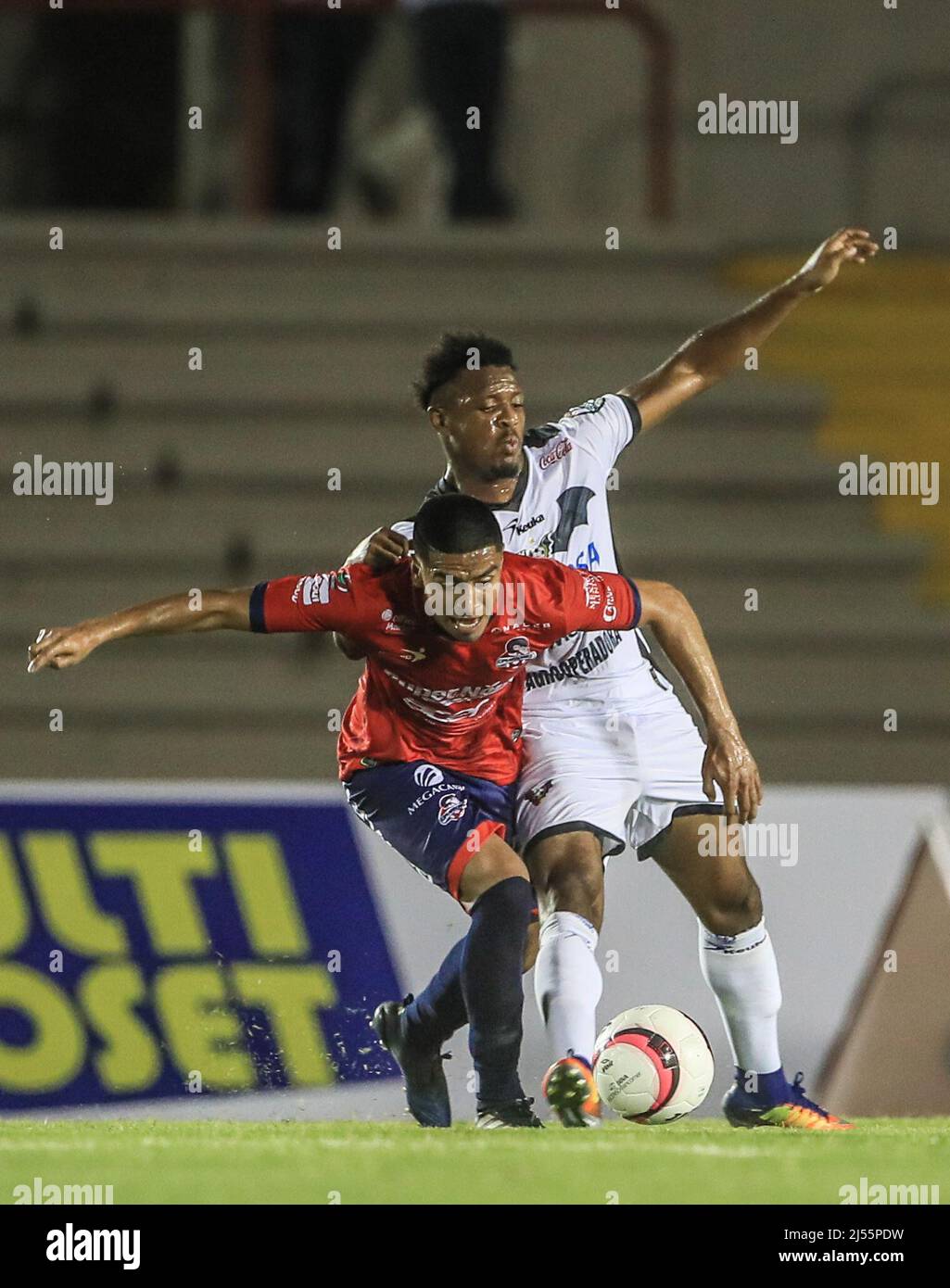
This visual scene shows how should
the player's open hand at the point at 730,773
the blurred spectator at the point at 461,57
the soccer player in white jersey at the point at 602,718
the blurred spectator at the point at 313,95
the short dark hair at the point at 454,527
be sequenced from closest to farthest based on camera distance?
1. the short dark hair at the point at 454,527
2. the player's open hand at the point at 730,773
3. the soccer player in white jersey at the point at 602,718
4. the blurred spectator at the point at 461,57
5. the blurred spectator at the point at 313,95

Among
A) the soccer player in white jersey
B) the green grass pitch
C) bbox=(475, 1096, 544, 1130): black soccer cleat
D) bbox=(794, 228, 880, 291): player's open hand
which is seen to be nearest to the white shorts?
the soccer player in white jersey

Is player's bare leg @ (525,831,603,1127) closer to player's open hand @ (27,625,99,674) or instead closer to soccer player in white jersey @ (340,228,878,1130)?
soccer player in white jersey @ (340,228,878,1130)

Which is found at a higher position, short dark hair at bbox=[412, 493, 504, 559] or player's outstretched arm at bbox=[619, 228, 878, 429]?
player's outstretched arm at bbox=[619, 228, 878, 429]

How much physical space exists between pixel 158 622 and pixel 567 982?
1257 millimetres

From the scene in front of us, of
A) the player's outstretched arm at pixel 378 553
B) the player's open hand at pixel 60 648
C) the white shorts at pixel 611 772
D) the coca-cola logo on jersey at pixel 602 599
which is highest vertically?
the player's outstretched arm at pixel 378 553

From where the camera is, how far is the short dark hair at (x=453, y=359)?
525 cm

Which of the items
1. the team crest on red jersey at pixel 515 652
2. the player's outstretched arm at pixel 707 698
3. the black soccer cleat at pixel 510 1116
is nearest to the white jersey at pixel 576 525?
the team crest on red jersey at pixel 515 652

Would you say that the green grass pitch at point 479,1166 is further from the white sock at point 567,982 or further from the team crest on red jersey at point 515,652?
the team crest on red jersey at point 515,652

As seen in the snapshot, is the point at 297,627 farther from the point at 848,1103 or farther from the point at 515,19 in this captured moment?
the point at 515,19

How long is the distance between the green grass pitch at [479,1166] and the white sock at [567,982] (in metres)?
0.25

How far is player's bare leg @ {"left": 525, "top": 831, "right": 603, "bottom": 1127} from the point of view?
469 cm

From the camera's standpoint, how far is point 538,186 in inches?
352

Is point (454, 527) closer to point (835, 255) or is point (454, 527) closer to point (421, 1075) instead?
point (835, 255)
